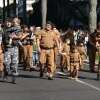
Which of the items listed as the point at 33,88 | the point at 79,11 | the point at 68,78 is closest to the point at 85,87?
the point at 33,88

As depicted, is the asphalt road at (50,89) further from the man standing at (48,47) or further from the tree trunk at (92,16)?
the tree trunk at (92,16)

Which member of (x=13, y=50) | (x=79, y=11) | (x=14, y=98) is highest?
(x=79, y=11)

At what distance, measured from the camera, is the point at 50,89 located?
16.3 m

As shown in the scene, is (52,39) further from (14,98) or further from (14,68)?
(14,98)

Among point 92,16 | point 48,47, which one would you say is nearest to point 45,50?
point 48,47

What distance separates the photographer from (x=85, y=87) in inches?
666

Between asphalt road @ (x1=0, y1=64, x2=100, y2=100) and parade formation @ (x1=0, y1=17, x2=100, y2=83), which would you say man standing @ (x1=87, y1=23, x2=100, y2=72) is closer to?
parade formation @ (x1=0, y1=17, x2=100, y2=83)

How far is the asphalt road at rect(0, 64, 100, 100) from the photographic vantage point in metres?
14.8

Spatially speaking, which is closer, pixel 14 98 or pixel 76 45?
pixel 14 98

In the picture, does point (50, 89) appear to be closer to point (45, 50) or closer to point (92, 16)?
point (45, 50)

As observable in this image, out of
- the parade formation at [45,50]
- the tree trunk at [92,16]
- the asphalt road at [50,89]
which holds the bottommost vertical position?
the asphalt road at [50,89]

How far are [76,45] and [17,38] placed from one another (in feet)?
9.07

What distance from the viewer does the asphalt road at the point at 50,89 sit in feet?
48.7

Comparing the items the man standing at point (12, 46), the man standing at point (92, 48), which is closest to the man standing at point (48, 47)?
the man standing at point (12, 46)
